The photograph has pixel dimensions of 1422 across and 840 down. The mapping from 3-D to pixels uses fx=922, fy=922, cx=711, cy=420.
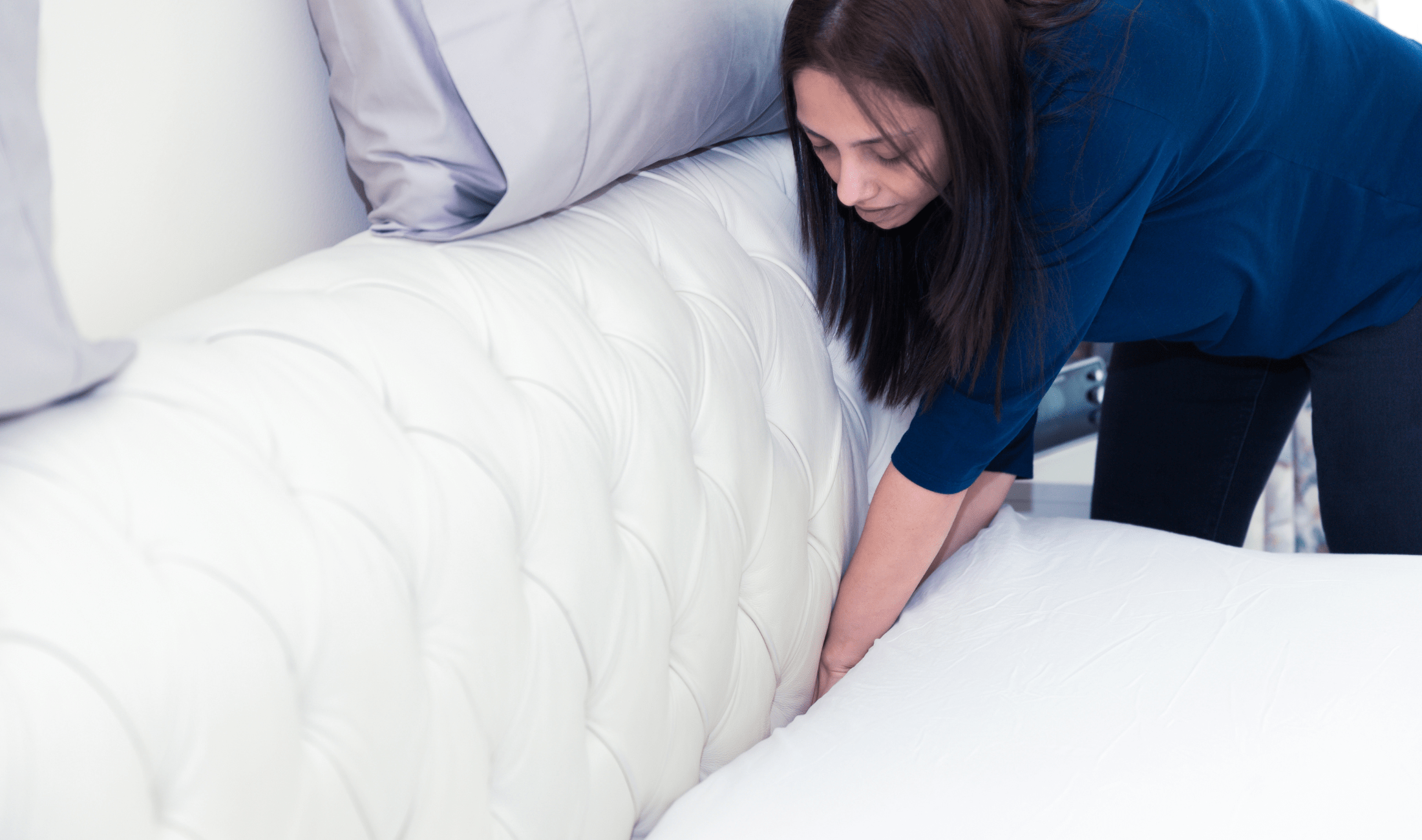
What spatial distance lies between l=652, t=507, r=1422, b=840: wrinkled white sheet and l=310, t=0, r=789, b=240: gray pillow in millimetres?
441

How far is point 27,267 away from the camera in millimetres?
384

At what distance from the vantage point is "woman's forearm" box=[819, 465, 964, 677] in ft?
2.69

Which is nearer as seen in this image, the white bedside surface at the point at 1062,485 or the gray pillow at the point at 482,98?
the gray pillow at the point at 482,98

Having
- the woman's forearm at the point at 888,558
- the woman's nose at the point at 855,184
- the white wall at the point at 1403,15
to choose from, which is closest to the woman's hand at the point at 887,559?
the woman's forearm at the point at 888,558

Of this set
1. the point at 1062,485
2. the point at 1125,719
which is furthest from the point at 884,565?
the point at 1062,485

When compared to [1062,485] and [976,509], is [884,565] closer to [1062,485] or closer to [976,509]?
[976,509]

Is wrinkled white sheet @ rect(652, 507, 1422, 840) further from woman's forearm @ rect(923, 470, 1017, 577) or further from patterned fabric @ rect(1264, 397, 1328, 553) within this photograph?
patterned fabric @ rect(1264, 397, 1328, 553)

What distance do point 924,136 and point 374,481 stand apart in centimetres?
47

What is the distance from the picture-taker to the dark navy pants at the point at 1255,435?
930 mm

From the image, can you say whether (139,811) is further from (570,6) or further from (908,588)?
(908,588)

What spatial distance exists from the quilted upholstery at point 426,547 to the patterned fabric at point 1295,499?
1353mm

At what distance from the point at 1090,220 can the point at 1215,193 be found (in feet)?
0.65

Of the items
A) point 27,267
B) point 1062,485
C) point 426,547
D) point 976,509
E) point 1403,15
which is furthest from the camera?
point 1062,485

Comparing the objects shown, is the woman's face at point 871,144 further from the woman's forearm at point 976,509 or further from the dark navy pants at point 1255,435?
the dark navy pants at point 1255,435
